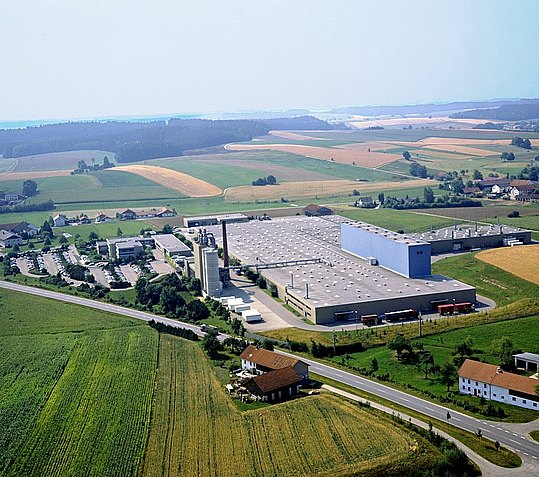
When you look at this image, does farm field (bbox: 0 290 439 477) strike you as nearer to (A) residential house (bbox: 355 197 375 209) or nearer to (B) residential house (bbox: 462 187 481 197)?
(A) residential house (bbox: 355 197 375 209)

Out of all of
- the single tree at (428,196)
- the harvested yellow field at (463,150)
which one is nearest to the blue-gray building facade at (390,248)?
the single tree at (428,196)

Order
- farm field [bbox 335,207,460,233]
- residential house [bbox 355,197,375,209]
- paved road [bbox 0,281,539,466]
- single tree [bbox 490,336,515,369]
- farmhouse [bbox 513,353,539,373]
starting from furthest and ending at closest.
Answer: residential house [bbox 355,197,375,209] < farm field [bbox 335,207,460,233] < single tree [bbox 490,336,515,369] < farmhouse [bbox 513,353,539,373] < paved road [bbox 0,281,539,466]

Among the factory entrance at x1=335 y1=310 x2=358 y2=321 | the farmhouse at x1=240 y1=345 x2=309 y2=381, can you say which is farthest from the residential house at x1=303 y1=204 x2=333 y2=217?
the farmhouse at x1=240 y1=345 x2=309 y2=381


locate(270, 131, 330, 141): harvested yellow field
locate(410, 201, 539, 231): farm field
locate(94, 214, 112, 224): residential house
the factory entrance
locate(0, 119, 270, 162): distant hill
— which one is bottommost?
locate(94, 214, 112, 224): residential house

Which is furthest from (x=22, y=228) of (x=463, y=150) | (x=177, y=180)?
(x=463, y=150)

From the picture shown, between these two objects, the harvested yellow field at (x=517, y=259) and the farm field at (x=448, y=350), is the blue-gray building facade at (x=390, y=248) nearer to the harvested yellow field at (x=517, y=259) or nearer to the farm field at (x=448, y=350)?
the harvested yellow field at (x=517, y=259)

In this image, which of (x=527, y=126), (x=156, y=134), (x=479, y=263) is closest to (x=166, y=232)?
(x=479, y=263)
